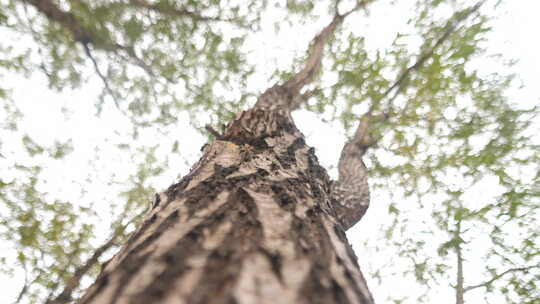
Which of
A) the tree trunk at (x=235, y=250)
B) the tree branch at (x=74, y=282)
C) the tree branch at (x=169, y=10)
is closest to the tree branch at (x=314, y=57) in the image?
the tree branch at (x=169, y=10)

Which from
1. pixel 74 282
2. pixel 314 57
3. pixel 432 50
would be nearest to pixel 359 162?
pixel 432 50

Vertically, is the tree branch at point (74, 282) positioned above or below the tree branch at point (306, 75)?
below

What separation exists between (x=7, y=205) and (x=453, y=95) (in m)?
6.82

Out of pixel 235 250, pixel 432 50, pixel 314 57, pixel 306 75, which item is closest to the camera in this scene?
pixel 235 250

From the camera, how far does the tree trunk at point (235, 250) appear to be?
2.13ft

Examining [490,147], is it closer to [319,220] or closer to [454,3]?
[454,3]

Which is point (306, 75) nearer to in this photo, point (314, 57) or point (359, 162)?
point (314, 57)

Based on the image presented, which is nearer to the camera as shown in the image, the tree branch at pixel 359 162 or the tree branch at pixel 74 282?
the tree branch at pixel 359 162

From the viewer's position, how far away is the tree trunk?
2.13 ft

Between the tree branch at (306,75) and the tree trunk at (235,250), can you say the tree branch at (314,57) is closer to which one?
the tree branch at (306,75)

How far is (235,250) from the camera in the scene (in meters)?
0.78

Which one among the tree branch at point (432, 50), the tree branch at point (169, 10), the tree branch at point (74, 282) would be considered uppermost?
the tree branch at point (169, 10)

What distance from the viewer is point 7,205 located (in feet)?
13.1

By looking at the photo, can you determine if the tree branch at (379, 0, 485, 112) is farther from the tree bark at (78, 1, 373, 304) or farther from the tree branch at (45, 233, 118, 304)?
the tree branch at (45, 233, 118, 304)
